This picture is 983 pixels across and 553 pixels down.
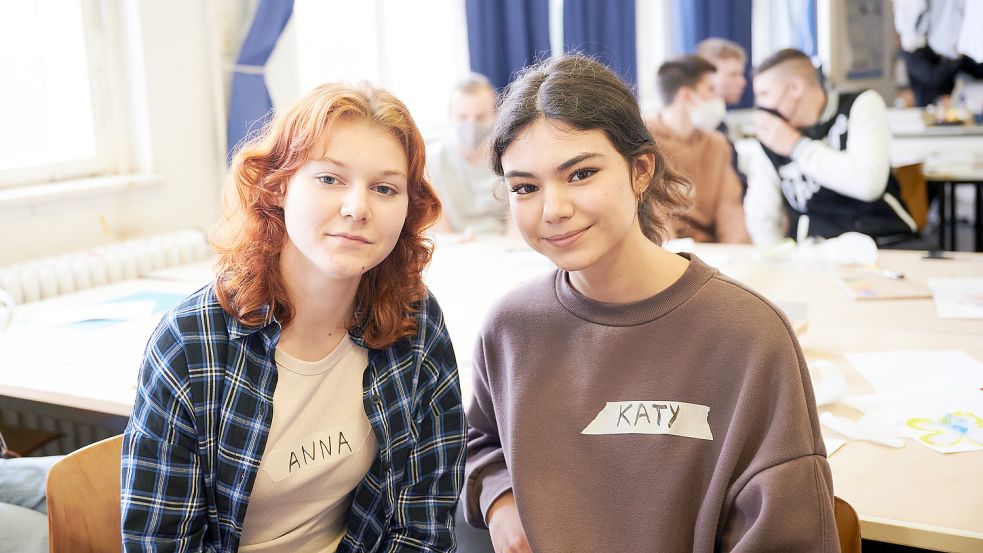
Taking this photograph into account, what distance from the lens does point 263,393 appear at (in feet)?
4.32

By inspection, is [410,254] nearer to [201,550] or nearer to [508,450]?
[508,450]

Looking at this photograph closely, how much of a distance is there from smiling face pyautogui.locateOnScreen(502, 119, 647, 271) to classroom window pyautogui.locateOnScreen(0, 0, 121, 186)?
2.33m

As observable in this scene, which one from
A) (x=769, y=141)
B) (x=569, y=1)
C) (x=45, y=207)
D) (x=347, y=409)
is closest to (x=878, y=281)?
(x=769, y=141)

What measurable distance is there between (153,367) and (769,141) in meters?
3.09

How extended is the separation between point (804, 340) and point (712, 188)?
200 centimetres

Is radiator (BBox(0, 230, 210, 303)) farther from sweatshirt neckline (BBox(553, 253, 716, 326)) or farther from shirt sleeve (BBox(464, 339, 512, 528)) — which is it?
sweatshirt neckline (BBox(553, 253, 716, 326))

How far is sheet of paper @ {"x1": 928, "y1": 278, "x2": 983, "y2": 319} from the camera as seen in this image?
85.4 inches

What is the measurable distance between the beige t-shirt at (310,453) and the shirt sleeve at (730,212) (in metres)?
2.77

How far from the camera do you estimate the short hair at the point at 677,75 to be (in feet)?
13.4

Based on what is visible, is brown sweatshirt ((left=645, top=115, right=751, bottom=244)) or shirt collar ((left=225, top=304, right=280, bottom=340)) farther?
brown sweatshirt ((left=645, top=115, right=751, bottom=244))

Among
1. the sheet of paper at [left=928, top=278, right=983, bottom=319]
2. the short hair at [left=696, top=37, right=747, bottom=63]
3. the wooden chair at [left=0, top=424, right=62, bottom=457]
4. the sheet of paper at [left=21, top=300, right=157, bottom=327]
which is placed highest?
the short hair at [left=696, top=37, right=747, bottom=63]

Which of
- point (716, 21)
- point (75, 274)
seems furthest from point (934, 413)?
point (716, 21)

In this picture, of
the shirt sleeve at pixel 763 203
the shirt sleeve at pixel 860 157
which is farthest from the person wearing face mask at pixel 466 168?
the shirt sleeve at pixel 860 157

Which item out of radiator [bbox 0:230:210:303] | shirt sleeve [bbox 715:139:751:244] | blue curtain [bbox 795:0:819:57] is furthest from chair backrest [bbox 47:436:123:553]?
blue curtain [bbox 795:0:819:57]
